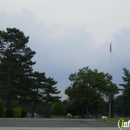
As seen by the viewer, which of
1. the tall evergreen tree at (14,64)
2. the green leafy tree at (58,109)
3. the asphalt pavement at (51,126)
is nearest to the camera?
the asphalt pavement at (51,126)

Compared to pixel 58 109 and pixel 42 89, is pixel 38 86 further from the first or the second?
pixel 58 109

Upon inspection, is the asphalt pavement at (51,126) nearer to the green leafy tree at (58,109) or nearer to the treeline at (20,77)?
the treeline at (20,77)

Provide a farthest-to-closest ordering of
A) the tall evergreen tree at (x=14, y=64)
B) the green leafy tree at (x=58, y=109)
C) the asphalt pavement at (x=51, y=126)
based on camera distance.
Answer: the green leafy tree at (x=58, y=109), the tall evergreen tree at (x=14, y=64), the asphalt pavement at (x=51, y=126)

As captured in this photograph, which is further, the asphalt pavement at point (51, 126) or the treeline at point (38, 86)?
the treeline at point (38, 86)

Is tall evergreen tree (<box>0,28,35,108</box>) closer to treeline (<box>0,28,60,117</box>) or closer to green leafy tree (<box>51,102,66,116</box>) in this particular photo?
treeline (<box>0,28,60,117</box>)

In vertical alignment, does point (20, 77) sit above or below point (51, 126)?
above

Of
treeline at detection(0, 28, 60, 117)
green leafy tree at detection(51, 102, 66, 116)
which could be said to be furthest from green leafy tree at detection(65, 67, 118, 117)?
green leafy tree at detection(51, 102, 66, 116)

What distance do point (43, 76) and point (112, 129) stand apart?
3144 centimetres

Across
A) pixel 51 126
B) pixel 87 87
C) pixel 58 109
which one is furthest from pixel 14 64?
pixel 51 126

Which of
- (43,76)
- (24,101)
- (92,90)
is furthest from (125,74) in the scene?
(24,101)

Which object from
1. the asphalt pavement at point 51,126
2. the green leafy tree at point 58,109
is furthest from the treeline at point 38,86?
the asphalt pavement at point 51,126

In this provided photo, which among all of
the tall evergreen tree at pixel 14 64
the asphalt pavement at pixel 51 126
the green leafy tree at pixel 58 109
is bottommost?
the asphalt pavement at pixel 51 126

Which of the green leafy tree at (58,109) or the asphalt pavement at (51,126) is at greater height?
the green leafy tree at (58,109)

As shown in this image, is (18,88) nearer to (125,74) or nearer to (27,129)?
(125,74)
